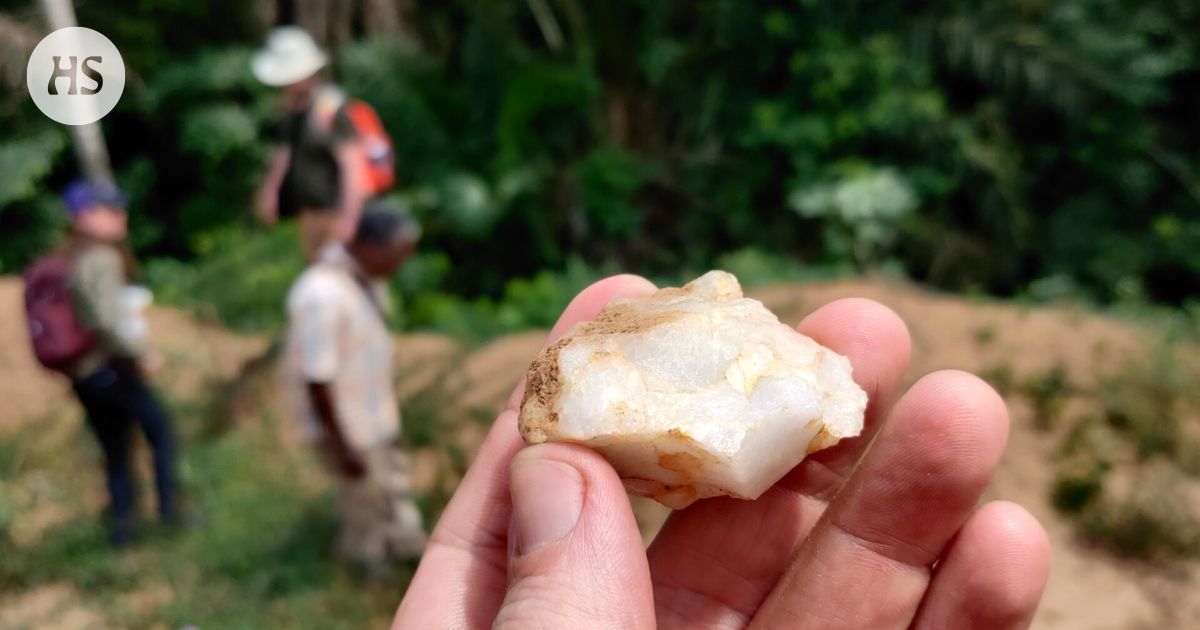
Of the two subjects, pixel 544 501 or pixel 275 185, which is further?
pixel 275 185

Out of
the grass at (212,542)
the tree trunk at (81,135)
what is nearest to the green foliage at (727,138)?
the tree trunk at (81,135)

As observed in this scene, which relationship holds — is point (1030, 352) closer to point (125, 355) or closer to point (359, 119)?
point (359, 119)

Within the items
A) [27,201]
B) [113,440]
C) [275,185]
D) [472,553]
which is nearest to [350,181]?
[275,185]

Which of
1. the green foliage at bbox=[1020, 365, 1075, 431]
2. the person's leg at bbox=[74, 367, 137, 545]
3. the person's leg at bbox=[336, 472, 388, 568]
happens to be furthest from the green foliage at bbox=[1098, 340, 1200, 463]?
the person's leg at bbox=[74, 367, 137, 545]

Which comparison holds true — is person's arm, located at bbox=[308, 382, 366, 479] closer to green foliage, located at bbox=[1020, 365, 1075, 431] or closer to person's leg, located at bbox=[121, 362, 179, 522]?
person's leg, located at bbox=[121, 362, 179, 522]

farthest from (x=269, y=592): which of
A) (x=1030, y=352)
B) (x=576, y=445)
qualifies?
(x=1030, y=352)

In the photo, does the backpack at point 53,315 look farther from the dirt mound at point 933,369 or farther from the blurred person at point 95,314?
the dirt mound at point 933,369

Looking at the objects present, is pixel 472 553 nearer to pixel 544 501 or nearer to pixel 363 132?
pixel 544 501
